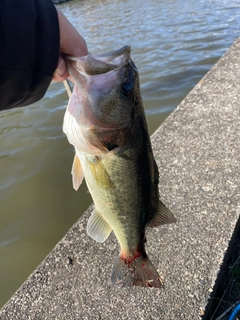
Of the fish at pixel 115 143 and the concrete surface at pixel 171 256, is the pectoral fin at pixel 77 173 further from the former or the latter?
the concrete surface at pixel 171 256

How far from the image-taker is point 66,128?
5.55ft

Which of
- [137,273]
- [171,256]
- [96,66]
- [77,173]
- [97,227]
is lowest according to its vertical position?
[171,256]

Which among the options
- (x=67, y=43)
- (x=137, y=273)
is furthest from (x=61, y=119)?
(x=67, y=43)

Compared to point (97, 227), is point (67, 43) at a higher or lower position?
higher

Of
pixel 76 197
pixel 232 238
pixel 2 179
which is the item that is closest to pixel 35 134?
pixel 2 179

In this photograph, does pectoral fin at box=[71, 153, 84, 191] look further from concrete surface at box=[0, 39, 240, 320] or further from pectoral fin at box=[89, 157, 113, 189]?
concrete surface at box=[0, 39, 240, 320]

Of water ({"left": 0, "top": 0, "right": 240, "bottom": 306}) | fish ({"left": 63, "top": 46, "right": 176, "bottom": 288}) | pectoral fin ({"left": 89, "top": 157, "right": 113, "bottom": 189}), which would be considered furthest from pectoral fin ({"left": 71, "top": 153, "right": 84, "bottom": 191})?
water ({"left": 0, "top": 0, "right": 240, "bottom": 306})

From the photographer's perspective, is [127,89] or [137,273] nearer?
[127,89]

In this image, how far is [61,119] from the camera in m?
5.93

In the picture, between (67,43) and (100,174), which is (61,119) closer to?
(100,174)

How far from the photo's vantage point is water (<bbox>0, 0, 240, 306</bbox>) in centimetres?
371

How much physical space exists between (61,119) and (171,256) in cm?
403

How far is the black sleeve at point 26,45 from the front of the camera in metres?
1.33

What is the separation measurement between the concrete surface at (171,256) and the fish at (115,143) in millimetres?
400
